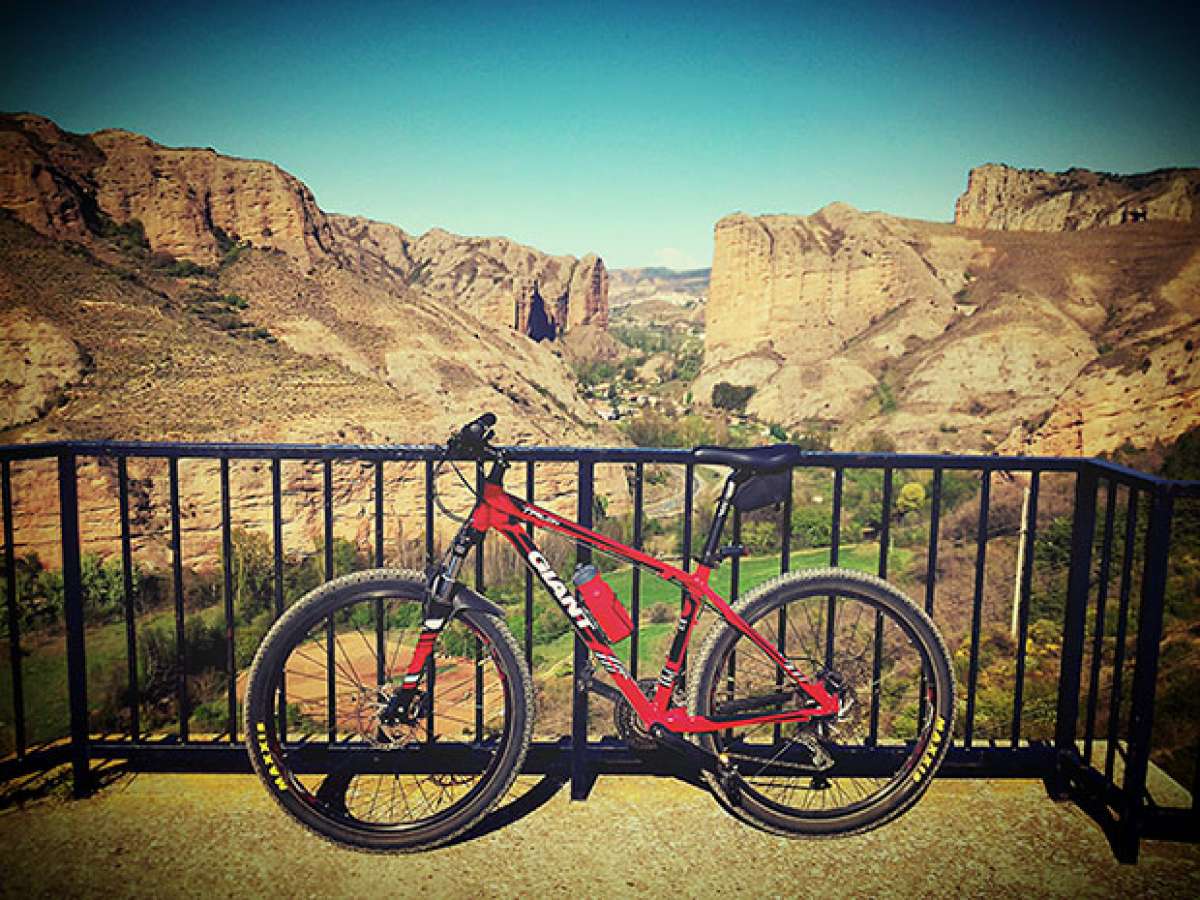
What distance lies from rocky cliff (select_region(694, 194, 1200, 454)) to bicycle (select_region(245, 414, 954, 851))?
44.0 m

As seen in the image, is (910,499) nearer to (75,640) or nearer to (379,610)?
(379,610)

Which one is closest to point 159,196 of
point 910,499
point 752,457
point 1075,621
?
point 910,499

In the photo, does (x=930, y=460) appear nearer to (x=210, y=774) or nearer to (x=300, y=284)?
(x=210, y=774)

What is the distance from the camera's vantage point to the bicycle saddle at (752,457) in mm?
2788

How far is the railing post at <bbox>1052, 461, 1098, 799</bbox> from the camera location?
10.3ft

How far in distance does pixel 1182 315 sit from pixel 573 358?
8222cm

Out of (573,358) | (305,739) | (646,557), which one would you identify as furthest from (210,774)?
(573,358)

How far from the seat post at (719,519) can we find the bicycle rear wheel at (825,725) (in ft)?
0.64

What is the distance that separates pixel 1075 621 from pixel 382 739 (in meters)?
2.73

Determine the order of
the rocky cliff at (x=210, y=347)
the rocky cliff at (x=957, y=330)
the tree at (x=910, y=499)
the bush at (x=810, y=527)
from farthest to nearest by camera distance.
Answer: the rocky cliff at (x=957, y=330) < the tree at (x=910, y=499) < the bush at (x=810, y=527) < the rocky cliff at (x=210, y=347)

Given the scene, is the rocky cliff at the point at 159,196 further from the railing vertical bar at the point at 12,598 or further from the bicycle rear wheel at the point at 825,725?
the bicycle rear wheel at the point at 825,725

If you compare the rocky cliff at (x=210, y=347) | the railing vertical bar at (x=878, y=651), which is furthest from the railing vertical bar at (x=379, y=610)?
the rocky cliff at (x=210, y=347)

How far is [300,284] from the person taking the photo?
154ft

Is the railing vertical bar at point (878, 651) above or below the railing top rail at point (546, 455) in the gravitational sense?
below
